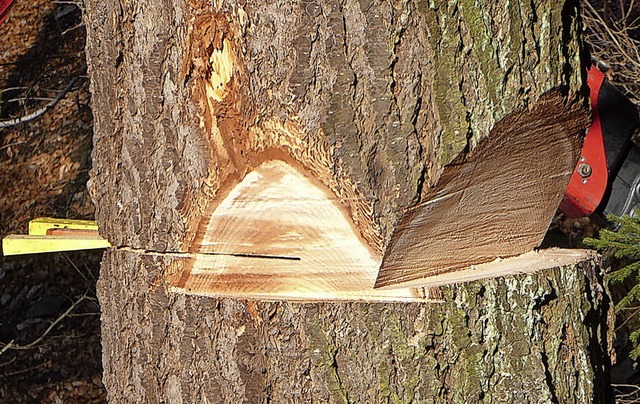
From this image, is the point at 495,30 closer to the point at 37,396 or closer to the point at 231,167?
the point at 231,167

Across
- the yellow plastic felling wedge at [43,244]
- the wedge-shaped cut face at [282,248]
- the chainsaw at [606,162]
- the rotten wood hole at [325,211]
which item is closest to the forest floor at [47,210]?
the chainsaw at [606,162]

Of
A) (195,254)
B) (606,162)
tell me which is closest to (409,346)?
(195,254)

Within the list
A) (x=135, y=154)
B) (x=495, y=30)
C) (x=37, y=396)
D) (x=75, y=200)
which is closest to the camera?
(x=495, y=30)

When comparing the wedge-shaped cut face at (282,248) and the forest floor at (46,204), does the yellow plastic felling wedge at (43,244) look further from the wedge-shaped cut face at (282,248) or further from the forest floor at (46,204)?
the forest floor at (46,204)

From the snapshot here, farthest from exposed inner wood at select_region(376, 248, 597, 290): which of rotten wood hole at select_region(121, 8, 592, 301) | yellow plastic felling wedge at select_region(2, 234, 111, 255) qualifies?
yellow plastic felling wedge at select_region(2, 234, 111, 255)

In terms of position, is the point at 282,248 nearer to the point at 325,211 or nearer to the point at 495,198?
the point at 325,211

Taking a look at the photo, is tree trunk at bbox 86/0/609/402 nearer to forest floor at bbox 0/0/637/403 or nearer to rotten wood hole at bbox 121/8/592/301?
rotten wood hole at bbox 121/8/592/301

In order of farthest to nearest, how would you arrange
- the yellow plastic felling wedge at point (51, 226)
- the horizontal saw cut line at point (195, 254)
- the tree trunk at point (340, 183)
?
the yellow plastic felling wedge at point (51, 226), the horizontal saw cut line at point (195, 254), the tree trunk at point (340, 183)

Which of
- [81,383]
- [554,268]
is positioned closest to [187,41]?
[554,268]
